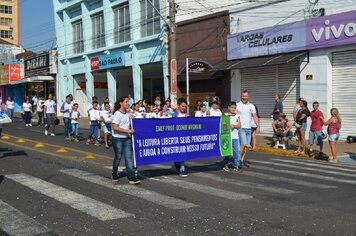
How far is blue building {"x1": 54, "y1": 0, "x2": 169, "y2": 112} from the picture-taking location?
97.0 feet

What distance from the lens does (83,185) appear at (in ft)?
30.0

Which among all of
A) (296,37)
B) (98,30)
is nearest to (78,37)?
(98,30)

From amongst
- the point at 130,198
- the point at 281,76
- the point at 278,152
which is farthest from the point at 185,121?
the point at 281,76

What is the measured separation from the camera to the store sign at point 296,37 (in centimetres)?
1764

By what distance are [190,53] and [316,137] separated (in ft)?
41.5

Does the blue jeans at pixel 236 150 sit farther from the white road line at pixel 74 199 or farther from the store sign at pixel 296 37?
the store sign at pixel 296 37

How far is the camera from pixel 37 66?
148 ft

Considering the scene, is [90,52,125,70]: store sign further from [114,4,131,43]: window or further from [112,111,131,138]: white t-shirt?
[112,111,131,138]: white t-shirt

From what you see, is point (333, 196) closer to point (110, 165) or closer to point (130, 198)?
point (130, 198)

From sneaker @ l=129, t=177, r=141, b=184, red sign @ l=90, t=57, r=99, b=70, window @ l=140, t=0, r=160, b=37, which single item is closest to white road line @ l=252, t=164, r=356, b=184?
sneaker @ l=129, t=177, r=141, b=184

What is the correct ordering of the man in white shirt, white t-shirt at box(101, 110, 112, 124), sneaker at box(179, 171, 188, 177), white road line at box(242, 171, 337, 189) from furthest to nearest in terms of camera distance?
white t-shirt at box(101, 110, 112, 124) → the man in white shirt → sneaker at box(179, 171, 188, 177) → white road line at box(242, 171, 337, 189)

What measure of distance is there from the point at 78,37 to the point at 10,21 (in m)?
75.0

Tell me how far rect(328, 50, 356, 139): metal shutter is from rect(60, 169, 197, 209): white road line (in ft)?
37.5

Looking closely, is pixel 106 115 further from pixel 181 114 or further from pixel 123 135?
pixel 123 135
